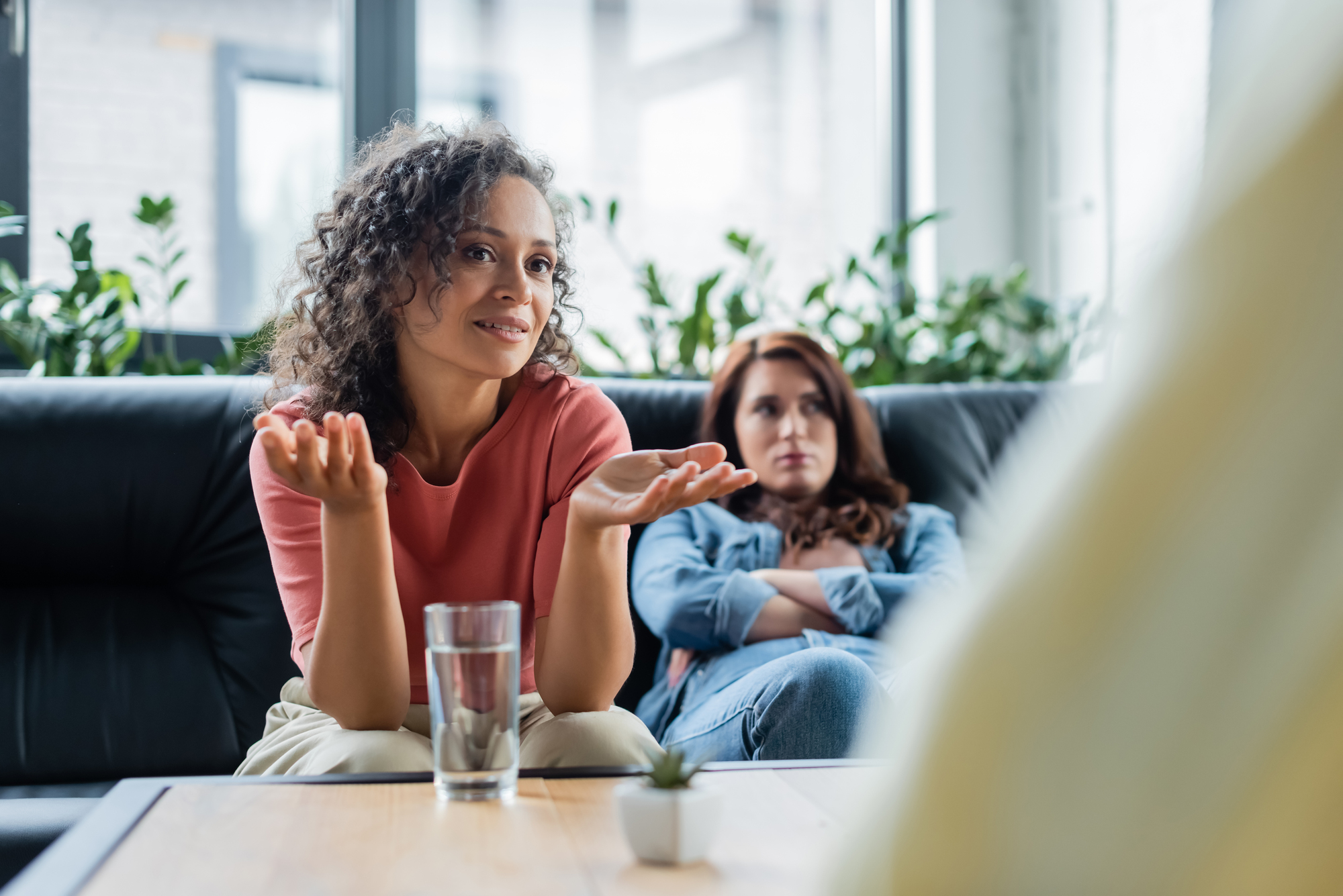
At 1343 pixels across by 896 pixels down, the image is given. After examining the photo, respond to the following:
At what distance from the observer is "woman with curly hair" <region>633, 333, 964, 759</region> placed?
1192 mm

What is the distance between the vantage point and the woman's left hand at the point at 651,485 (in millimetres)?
890

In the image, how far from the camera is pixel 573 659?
3.61 ft

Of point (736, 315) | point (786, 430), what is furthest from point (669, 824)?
point (736, 315)

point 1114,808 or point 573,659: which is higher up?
point 1114,808

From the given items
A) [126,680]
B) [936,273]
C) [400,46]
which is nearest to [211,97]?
[400,46]

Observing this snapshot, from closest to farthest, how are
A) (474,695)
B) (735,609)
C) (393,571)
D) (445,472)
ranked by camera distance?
(474,695) < (393,571) < (445,472) < (735,609)

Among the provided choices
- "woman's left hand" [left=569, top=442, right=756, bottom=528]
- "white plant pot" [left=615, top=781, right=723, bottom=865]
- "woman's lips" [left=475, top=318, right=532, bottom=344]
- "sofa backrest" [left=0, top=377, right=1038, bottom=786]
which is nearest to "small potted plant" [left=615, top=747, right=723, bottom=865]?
"white plant pot" [left=615, top=781, right=723, bottom=865]

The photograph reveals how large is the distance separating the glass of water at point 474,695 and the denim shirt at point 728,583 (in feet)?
2.65

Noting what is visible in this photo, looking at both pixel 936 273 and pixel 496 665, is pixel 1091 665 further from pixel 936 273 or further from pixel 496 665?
pixel 936 273

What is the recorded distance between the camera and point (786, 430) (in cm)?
178

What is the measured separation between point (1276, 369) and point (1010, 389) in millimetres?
1983

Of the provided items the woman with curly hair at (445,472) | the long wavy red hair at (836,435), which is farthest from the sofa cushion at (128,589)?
the long wavy red hair at (836,435)

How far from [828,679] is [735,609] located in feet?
1.22

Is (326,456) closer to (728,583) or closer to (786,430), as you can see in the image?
(728,583)
